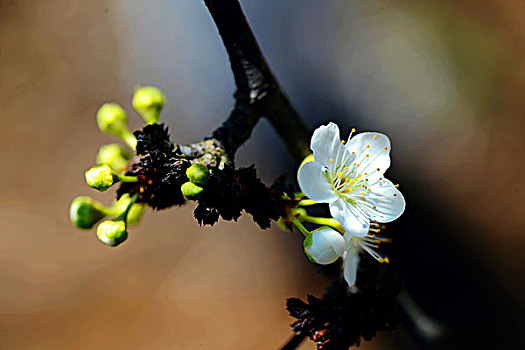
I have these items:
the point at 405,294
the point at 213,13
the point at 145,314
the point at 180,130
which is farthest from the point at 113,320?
the point at 213,13

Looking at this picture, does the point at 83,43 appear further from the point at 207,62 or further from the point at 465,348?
the point at 465,348

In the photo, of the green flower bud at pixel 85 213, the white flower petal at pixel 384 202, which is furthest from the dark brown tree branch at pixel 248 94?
the green flower bud at pixel 85 213

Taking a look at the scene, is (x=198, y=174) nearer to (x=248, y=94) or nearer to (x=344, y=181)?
(x=248, y=94)

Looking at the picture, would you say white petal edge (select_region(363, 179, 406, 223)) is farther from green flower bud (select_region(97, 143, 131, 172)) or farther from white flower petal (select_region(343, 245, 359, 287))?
green flower bud (select_region(97, 143, 131, 172))

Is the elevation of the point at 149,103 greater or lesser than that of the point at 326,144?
greater

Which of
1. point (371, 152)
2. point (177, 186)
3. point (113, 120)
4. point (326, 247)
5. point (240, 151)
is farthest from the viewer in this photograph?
point (240, 151)

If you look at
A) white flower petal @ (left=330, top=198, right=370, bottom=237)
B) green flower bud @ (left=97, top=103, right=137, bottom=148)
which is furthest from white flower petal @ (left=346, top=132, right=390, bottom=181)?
green flower bud @ (left=97, top=103, right=137, bottom=148)

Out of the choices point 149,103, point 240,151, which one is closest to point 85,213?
point 149,103
